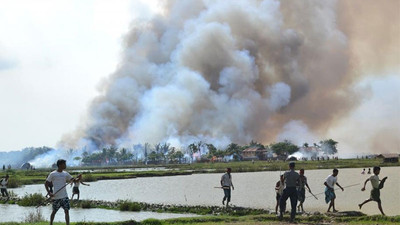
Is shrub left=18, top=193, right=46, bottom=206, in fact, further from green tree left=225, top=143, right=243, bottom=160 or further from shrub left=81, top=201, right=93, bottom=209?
green tree left=225, top=143, right=243, bottom=160

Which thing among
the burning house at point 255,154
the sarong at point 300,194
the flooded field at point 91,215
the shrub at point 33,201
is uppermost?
the burning house at point 255,154

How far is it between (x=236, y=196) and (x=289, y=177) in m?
15.6

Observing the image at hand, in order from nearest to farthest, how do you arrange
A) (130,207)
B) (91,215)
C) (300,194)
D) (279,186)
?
(279,186)
(300,194)
(91,215)
(130,207)

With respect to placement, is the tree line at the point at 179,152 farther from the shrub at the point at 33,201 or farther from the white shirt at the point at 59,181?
the white shirt at the point at 59,181

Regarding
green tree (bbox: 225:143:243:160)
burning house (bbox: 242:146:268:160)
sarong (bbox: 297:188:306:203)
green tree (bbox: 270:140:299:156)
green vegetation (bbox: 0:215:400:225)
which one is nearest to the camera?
green vegetation (bbox: 0:215:400:225)

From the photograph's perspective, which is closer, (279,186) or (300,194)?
(279,186)

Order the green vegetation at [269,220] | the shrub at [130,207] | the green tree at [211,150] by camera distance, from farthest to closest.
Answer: the green tree at [211,150] → the shrub at [130,207] → the green vegetation at [269,220]

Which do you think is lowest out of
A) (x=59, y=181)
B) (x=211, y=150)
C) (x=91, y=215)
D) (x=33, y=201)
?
(x=91, y=215)

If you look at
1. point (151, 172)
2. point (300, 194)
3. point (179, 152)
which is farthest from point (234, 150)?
point (300, 194)

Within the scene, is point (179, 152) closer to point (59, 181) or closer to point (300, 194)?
point (300, 194)

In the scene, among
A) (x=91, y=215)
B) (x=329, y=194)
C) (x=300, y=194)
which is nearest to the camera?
(x=329, y=194)

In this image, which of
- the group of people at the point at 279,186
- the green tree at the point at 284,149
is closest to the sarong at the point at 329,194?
the group of people at the point at 279,186

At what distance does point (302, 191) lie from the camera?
20.8 metres

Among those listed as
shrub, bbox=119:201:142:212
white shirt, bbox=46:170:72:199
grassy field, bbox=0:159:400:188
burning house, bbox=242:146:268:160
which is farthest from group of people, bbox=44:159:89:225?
burning house, bbox=242:146:268:160
